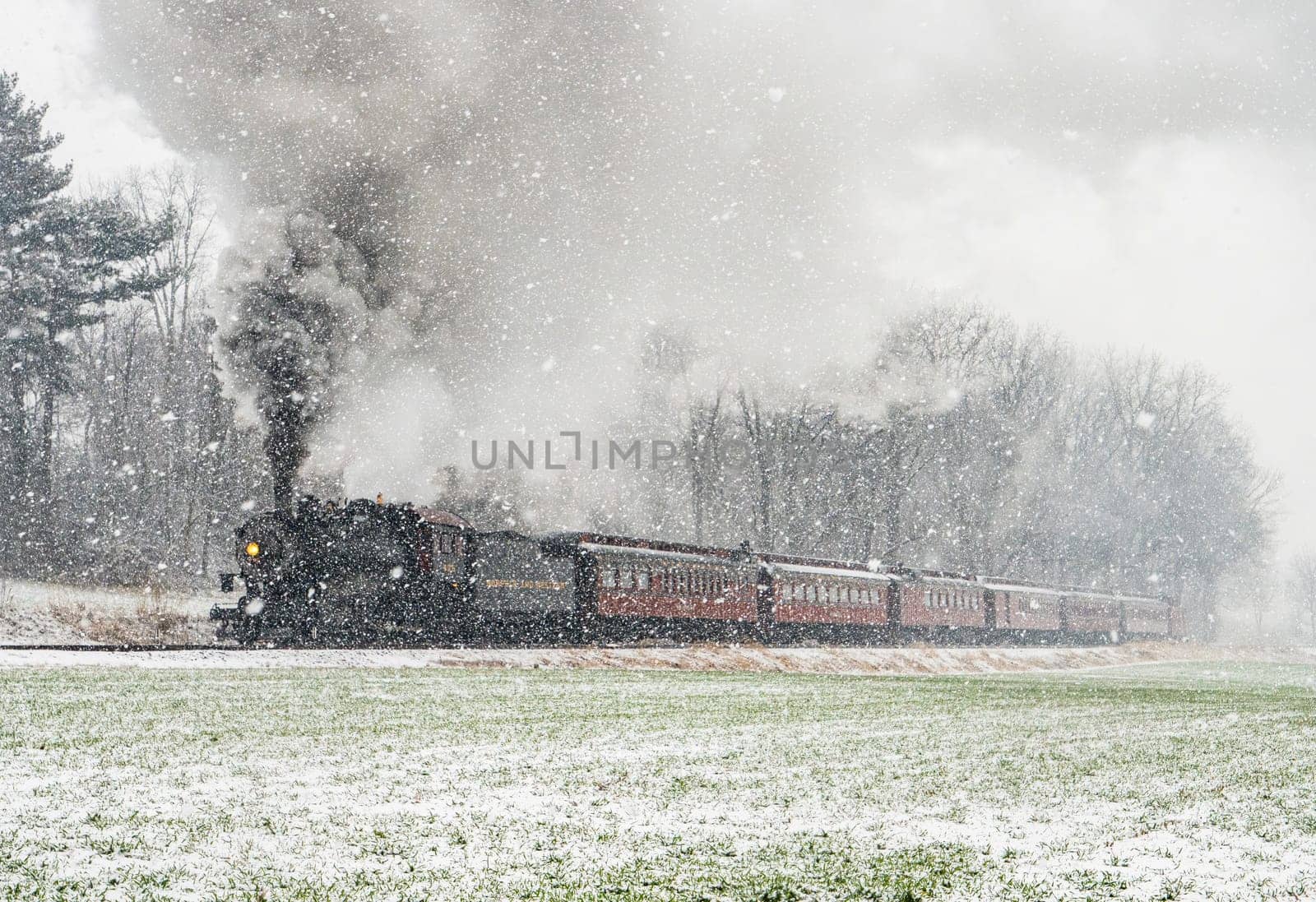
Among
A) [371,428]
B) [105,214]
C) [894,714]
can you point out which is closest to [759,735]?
[894,714]

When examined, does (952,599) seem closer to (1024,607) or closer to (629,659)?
(1024,607)

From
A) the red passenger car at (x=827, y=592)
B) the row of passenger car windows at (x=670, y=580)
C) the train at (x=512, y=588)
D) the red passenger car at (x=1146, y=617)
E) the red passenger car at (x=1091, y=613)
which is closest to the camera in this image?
the train at (x=512, y=588)

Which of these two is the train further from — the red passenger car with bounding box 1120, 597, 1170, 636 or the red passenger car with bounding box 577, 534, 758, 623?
the red passenger car with bounding box 1120, 597, 1170, 636

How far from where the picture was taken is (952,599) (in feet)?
117

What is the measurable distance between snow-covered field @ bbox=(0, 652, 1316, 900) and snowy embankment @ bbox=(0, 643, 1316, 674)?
20.6ft

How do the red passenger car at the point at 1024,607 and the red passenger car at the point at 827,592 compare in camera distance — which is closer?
the red passenger car at the point at 827,592

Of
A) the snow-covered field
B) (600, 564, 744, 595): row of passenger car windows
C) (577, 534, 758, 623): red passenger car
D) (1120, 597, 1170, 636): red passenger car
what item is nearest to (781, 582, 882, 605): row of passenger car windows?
(577, 534, 758, 623): red passenger car

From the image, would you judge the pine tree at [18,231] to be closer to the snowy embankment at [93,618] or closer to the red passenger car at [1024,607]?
the snowy embankment at [93,618]

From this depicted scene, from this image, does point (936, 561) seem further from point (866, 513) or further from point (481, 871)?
point (481, 871)

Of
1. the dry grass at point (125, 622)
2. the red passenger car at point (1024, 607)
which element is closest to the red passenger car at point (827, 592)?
the red passenger car at point (1024, 607)

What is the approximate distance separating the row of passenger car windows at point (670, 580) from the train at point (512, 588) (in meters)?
0.04

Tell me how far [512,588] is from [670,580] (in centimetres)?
467

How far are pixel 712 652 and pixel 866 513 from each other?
76.2ft

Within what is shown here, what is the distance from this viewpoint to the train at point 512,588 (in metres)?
19.9
